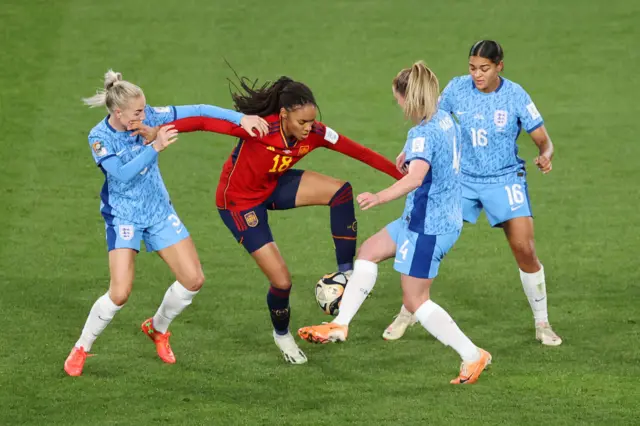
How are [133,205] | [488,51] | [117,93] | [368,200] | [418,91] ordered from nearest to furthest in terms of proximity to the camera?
1. [368,200]
2. [418,91]
3. [117,93]
4. [133,205]
5. [488,51]

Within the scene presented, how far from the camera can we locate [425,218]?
26.4ft

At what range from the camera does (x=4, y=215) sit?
12211mm

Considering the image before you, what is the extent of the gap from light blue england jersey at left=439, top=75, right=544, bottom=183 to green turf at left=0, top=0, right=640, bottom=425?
1318mm

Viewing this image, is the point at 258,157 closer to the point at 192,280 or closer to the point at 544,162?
the point at 192,280

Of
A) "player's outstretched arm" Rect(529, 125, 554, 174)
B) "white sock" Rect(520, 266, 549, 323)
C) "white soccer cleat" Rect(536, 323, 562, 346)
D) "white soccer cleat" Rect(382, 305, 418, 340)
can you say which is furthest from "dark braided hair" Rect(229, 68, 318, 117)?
"white soccer cleat" Rect(536, 323, 562, 346)

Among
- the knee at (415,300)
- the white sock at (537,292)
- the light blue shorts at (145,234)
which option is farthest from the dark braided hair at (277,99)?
the white sock at (537,292)

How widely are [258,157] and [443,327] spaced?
175 cm

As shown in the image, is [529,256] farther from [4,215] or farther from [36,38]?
[36,38]

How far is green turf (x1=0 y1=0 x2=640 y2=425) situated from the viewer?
820cm

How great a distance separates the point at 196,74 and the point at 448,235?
332 inches

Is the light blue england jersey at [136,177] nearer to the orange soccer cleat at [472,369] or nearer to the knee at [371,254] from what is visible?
the knee at [371,254]

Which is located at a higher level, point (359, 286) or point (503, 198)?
point (503, 198)

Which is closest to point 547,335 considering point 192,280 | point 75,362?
point 192,280

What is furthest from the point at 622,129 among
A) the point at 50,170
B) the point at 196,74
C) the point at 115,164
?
the point at 115,164
